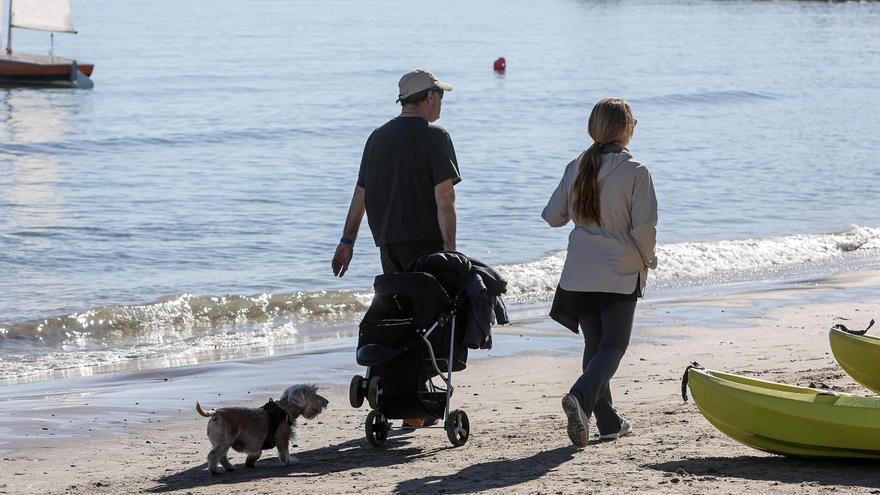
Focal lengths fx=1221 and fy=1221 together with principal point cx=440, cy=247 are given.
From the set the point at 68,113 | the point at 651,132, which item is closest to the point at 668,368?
the point at 651,132

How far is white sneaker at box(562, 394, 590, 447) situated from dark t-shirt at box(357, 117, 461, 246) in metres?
1.11

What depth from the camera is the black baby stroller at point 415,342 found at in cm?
576

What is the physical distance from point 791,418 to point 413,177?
2.10 meters

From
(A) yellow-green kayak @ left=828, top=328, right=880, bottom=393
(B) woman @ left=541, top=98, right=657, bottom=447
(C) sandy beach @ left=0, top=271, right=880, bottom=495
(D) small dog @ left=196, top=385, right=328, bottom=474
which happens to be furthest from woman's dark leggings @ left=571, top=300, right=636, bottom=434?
(A) yellow-green kayak @ left=828, top=328, right=880, bottom=393

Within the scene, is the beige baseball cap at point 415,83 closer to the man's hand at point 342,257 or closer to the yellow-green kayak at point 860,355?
the man's hand at point 342,257

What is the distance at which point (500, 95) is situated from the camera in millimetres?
41094

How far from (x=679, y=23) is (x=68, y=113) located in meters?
59.4

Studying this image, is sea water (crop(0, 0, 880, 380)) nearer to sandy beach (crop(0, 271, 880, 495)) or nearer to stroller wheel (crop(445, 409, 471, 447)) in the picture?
sandy beach (crop(0, 271, 880, 495))

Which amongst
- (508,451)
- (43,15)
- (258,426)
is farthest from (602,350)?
(43,15)

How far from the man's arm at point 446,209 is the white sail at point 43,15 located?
39.6 m

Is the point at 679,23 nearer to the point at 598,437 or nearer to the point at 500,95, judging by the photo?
the point at 500,95

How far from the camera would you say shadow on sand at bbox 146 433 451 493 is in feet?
17.9

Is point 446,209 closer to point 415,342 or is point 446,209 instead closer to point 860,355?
point 415,342

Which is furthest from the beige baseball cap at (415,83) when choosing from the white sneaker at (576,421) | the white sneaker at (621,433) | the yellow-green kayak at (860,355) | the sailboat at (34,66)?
the sailboat at (34,66)
